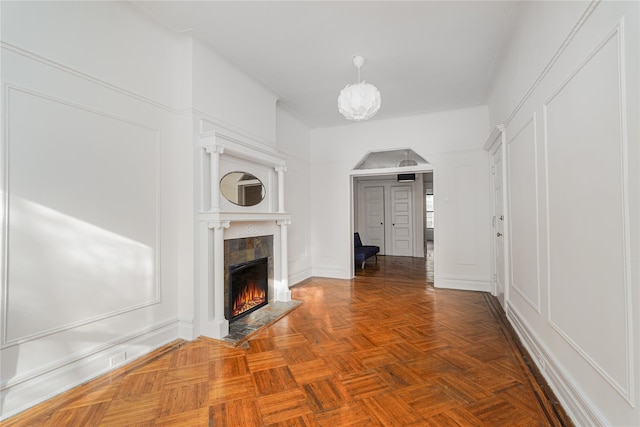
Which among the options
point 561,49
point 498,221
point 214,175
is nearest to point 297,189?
point 214,175

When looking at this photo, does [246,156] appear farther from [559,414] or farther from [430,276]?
[430,276]

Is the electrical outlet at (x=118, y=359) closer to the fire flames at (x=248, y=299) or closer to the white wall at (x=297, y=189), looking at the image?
the fire flames at (x=248, y=299)

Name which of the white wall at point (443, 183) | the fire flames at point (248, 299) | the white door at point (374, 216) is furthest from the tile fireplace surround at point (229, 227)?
the white door at point (374, 216)

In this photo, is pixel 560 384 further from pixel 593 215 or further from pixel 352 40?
pixel 352 40

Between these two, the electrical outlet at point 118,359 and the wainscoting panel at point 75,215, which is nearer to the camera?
the wainscoting panel at point 75,215

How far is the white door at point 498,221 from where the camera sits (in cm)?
375

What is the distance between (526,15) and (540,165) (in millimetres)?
1381

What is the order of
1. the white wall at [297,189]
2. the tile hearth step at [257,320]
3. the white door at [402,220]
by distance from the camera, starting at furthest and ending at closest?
the white door at [402,220] → the white wall at [297,189] → the tile hearth step at [257,320]

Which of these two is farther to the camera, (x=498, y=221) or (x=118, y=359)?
(x=498, y=221)

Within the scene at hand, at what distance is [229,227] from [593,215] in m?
3.10

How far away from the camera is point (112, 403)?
193 centimetres

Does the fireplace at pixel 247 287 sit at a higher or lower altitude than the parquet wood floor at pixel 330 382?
higher

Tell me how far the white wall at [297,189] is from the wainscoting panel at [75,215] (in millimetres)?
2591

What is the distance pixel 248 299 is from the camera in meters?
3.65
